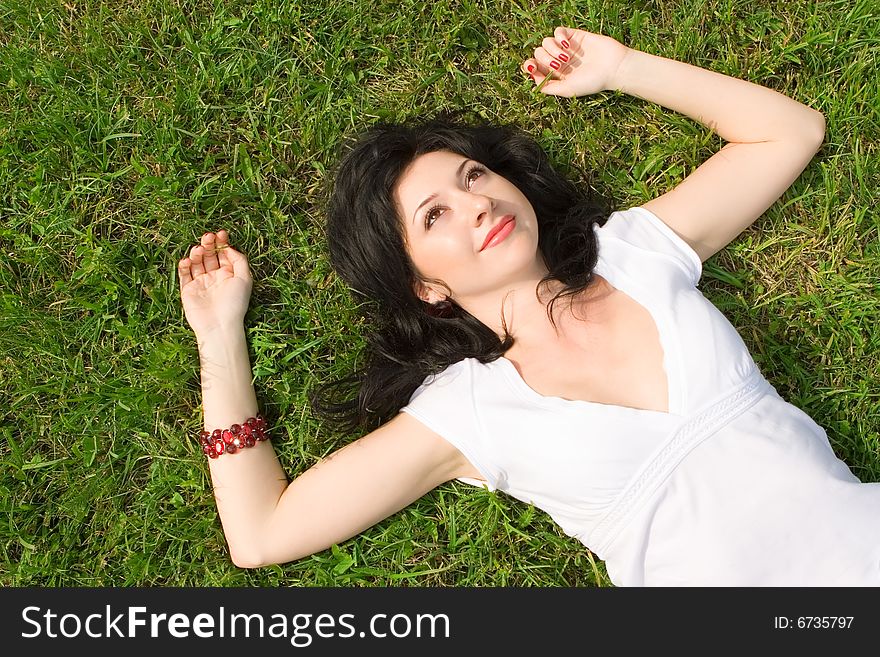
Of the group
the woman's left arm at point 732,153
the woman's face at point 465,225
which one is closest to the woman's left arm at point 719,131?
the woman's left arm at point 732,153

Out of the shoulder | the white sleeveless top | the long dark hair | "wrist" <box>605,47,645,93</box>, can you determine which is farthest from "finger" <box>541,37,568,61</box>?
the white sleeveless top

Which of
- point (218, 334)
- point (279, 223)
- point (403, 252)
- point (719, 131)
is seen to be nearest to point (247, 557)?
point (218, 334)

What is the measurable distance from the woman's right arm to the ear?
52 centimetres

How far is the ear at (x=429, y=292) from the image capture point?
328cm

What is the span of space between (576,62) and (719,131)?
2.58 ft

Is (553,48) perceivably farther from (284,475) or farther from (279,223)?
(284,475)

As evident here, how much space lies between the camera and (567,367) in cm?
311

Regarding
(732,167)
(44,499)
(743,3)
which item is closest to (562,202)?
(732,167)

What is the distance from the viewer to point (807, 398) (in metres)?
3.66

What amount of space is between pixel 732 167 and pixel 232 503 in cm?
271

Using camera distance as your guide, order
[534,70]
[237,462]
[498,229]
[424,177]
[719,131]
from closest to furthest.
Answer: [498,229] < [424,177] < [237,462] < [719,131] < [534,70]

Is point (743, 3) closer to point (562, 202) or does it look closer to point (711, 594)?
point (562, 202)

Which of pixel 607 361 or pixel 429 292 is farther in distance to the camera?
pixel 429 292

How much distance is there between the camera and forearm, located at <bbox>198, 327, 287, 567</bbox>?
3.33 metres
